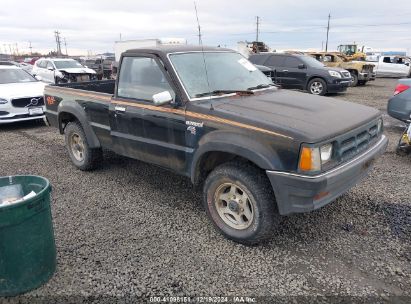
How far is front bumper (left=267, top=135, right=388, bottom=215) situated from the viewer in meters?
2.80

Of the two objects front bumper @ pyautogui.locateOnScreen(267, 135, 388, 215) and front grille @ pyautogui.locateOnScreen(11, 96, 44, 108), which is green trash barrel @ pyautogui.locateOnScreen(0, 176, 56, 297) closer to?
front bumper @ pyautogui.locateOnScreen(267, 135, 388, 215)

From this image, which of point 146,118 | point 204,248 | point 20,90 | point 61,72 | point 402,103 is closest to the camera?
point 204,248

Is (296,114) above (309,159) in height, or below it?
above

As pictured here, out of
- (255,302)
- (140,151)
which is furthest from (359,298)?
(140,151)

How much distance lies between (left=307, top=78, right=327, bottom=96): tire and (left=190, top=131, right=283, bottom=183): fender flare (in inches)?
456

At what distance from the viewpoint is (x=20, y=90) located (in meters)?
8.81

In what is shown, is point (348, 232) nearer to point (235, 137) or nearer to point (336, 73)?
point (235, 137)

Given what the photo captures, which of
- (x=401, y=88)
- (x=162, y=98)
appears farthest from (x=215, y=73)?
(x=401, y=88)

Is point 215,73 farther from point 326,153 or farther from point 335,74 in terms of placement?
point 335,74

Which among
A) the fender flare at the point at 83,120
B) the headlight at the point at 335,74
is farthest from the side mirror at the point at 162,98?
the headlight at the point at 335,74

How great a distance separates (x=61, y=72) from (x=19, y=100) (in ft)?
24.4

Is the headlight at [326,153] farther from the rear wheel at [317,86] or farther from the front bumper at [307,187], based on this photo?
the rear wheel at [317,86]

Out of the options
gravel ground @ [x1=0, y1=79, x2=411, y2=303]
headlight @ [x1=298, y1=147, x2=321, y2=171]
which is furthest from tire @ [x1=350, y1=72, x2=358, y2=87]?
headlight @ [x1=298, y1=147, x2=321, y2=171]

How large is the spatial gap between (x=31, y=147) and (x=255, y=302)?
20.1ft
